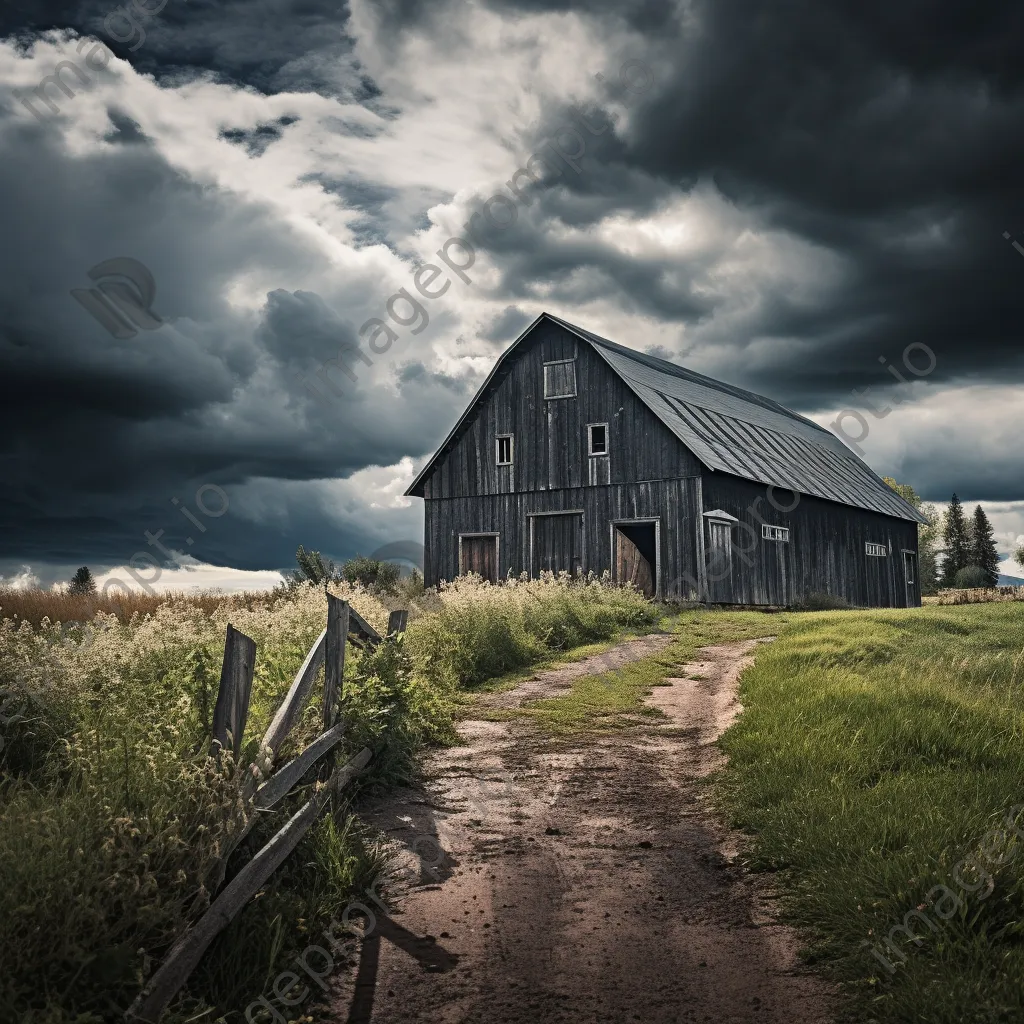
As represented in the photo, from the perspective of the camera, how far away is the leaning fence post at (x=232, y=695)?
5.31m

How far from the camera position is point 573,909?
5484mm

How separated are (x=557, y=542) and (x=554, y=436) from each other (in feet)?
10.3

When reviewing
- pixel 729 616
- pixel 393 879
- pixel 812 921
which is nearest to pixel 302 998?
pixel 393 879

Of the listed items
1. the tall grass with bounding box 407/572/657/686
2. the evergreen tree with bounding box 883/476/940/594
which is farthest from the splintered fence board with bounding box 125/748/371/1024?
the evergreen tree with bounding box 883/476/940/594

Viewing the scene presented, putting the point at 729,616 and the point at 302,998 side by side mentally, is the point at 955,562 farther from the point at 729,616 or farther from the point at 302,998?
the point at 302,998

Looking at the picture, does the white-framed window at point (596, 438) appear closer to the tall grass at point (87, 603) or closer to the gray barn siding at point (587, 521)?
the gray barn siding at point (587, 521)

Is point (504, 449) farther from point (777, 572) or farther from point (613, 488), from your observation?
point (777, 572)

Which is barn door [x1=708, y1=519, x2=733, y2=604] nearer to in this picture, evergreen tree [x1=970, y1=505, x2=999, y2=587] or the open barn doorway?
the open barn doorway

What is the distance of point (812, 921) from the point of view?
5133 millimetres

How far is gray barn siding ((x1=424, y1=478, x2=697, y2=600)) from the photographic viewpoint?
24.9 meters

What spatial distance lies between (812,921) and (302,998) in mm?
2818

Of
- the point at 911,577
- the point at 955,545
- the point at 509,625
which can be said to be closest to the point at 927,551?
the point at 955,545

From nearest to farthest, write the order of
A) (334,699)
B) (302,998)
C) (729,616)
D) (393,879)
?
(302,998) → (393,879) → (334,699) → (729,616)

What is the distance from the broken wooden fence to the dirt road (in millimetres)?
727
